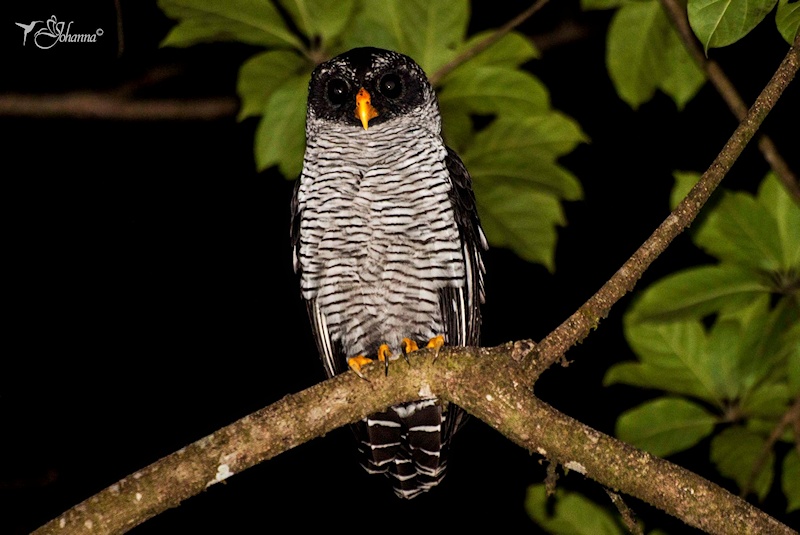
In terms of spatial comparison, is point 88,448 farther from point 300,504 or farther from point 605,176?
point 605,176

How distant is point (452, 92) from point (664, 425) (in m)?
1.36

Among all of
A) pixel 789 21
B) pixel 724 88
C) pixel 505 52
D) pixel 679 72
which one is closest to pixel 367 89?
pixel 505 52

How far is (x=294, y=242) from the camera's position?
3375 mm

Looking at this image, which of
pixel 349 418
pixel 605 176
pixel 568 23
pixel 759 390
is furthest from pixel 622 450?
pixel 605 176

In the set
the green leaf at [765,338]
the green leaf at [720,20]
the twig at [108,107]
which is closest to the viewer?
the green leaf at [720,20]

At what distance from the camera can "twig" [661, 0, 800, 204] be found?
9.35 ft

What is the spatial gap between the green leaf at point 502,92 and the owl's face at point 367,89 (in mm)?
395

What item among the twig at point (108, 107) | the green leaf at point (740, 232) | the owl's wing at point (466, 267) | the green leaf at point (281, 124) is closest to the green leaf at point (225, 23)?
the green leaf at point (281, 124)

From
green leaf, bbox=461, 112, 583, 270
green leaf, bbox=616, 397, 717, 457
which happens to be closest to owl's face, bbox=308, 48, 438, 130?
green leaf, bbox=461, 112, 583, 270

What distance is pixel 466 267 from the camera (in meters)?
3.20

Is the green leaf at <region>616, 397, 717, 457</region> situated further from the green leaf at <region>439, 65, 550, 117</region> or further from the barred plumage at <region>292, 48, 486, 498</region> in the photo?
the green leaf at <region>439, 65, 550, 117</region>

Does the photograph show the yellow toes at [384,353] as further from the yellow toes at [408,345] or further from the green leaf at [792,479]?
the green leaf at [792,479]

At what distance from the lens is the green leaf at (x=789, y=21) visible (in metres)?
1.94

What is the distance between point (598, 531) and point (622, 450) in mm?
1221
